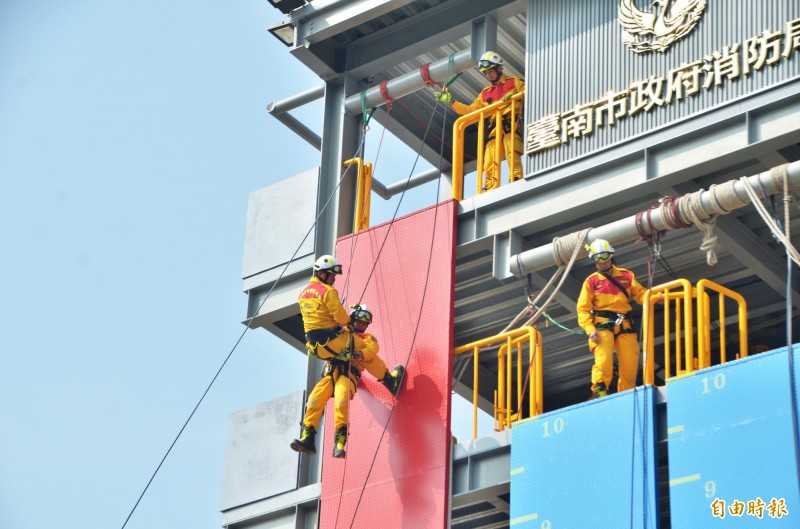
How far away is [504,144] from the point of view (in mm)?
21844

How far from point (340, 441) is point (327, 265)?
2252 millimetres

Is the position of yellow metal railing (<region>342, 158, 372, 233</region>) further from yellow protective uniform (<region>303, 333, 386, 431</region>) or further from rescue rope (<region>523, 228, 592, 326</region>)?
rescue rope (<region>523, 228, 592, 326</region>)

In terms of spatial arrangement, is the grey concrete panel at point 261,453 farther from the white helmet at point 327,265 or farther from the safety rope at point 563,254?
the safety rope at point 563,254

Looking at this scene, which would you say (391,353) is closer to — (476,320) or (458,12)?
(476,320)

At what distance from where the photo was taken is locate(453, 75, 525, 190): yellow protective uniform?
21641 mm

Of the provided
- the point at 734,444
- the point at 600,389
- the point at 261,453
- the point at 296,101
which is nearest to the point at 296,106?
the point at 296,101

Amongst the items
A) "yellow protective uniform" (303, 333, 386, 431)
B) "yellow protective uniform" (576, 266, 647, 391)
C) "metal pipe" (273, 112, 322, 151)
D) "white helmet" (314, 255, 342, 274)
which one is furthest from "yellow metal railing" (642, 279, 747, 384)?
"metal pipe" (273, 112, 322, 151)

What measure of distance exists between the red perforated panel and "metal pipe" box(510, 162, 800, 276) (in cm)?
108

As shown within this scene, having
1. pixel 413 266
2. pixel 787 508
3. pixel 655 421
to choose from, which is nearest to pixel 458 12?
pixel 413 266

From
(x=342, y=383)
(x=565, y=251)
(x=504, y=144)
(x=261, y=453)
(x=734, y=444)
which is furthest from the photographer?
(x=504, y=144)

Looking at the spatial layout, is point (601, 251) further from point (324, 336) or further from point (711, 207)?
point (324, 336)

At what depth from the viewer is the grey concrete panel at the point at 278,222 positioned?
2286 centimetres

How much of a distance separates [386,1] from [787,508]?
32.8 ft

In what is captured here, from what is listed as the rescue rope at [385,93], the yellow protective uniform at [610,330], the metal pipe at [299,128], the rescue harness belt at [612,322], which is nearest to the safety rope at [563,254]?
the yellow protective uniform at [610,330]
